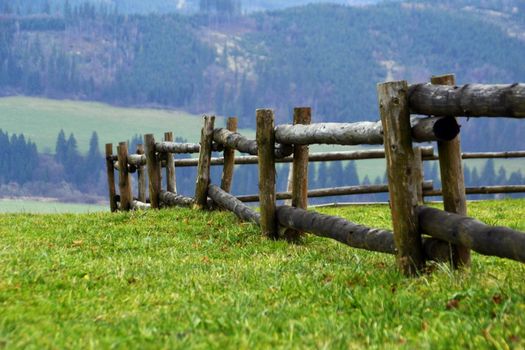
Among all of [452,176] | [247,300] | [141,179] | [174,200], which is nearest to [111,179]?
[141,179]

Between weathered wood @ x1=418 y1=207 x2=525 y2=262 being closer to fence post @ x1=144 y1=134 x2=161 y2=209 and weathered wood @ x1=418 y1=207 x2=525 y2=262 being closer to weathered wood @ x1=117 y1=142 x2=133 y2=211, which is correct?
fence post @ x1=144 y1=134 x2=161 y2=209

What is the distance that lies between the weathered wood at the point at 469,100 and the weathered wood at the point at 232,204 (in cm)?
581

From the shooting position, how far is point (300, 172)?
1158 cm

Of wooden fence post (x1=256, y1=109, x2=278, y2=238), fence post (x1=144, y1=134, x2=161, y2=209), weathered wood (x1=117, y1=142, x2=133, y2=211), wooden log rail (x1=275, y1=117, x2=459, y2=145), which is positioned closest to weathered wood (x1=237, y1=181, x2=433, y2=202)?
fence post (x1=144, y1=134, x2=161, y2=209)

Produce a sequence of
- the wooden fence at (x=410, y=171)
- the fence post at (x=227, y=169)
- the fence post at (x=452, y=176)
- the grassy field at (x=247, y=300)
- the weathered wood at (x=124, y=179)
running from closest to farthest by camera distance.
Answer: the grassy field at (x=247, y=300)
the wooden fence at (x=410, y=171)
the fence post at (x=452, y=176)
the fence post at (x=227, y=169)
the weathered wood at (x=124, y=179)

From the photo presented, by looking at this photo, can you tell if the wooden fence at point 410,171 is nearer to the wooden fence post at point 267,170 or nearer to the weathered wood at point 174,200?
the wooden fence post at point 267,170

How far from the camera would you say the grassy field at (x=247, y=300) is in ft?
16.1

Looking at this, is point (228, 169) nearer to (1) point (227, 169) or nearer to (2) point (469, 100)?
(1) point (227, 169)

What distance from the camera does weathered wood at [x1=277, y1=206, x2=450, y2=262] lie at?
7543 mm

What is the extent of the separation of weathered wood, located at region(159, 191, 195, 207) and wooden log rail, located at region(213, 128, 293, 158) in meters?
1.79

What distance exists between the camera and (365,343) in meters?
4.94

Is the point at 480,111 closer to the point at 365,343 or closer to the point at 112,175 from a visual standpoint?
the point at 365,343

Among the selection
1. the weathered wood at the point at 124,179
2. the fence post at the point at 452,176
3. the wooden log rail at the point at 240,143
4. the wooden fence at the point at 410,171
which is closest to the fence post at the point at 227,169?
the wooden log rail at the point at 240,143

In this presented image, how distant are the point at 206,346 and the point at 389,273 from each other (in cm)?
319
